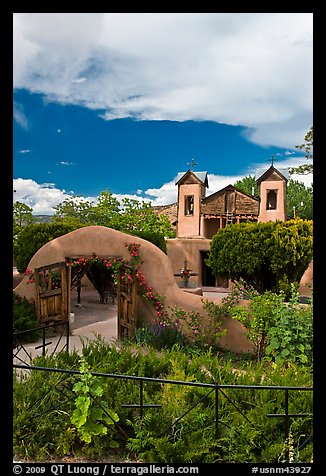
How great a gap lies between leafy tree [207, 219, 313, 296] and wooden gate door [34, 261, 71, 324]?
4434 mm

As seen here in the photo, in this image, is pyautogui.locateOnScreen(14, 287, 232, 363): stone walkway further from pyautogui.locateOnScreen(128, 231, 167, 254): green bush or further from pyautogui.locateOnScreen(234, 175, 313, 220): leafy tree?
pyautogui.locateOnScreen(234, 175, 313, 220): leafy tree

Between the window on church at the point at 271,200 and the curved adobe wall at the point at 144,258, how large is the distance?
41.7 feet

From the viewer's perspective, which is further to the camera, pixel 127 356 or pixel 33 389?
pixel 127 356

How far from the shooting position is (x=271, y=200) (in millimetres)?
21672

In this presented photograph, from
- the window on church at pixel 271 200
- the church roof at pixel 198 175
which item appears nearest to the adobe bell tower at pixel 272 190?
the window on church at pixel 271 200

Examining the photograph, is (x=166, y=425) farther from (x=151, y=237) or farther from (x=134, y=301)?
(x=151, y=237)

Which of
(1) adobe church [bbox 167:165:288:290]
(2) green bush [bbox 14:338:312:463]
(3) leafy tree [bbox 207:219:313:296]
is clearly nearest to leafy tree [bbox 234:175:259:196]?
(1) adobe church [bbox 167:165:288:290]

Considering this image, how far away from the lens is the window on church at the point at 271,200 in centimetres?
2059

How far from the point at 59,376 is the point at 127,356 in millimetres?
1072

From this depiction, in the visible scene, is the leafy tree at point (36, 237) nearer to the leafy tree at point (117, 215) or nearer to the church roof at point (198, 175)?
the leafy tree at point (117, 215)

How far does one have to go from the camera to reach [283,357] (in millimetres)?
6840

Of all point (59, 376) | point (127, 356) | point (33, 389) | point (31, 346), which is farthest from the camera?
point (31, 346)

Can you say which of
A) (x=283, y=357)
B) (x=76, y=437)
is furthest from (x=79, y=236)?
(x=76, y=437)
